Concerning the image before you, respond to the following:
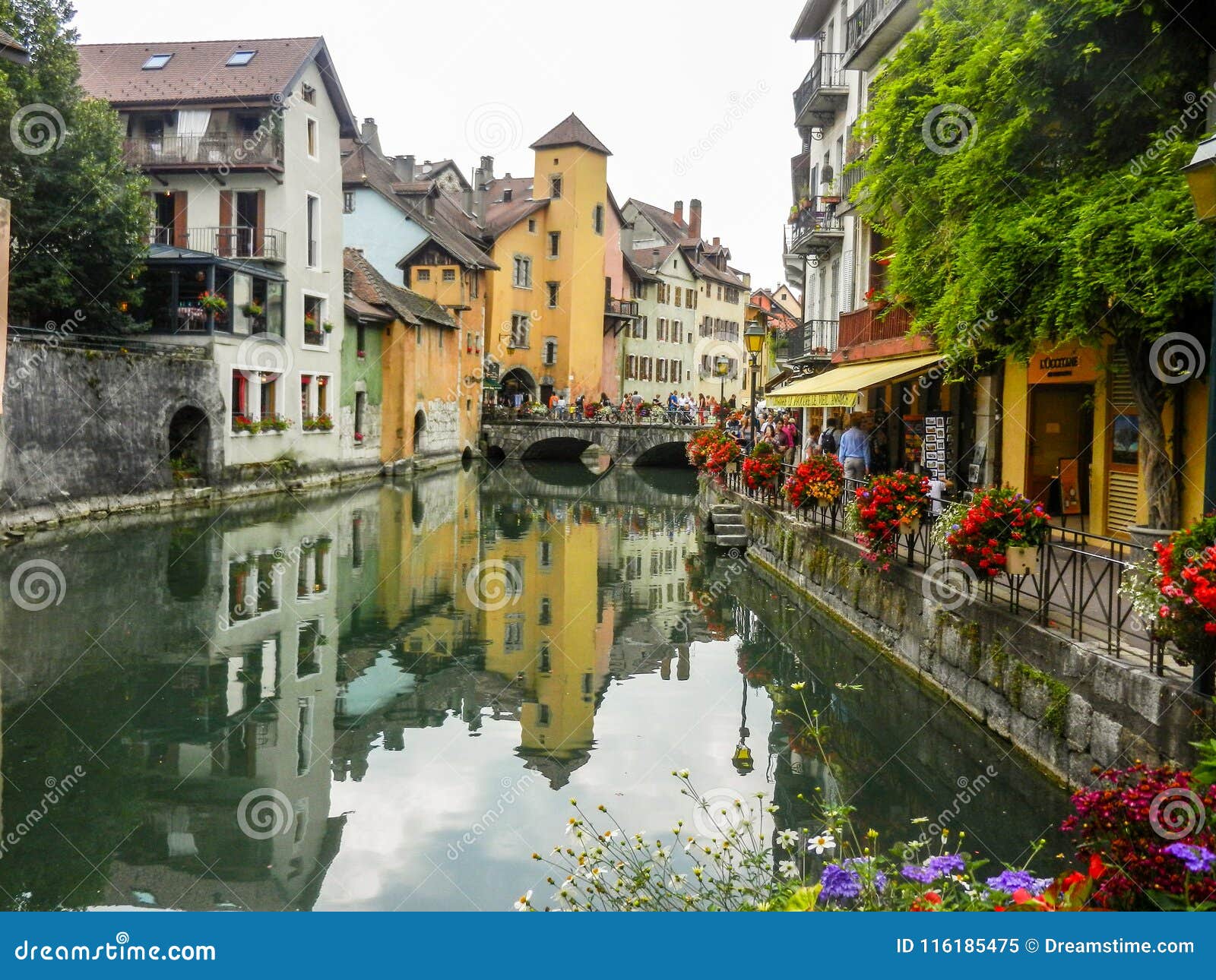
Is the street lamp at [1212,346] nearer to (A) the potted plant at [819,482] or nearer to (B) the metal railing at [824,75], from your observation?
(A) the potted plant at [819,482]

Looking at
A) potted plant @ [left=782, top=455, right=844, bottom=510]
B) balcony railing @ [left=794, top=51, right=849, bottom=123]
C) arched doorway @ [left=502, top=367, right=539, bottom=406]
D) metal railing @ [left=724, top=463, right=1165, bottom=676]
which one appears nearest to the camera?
metal railing @ [left=724, top=463, right=1165, bottom=676]

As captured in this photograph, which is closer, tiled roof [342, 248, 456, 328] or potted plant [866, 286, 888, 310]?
potted plant [866, 286, 888, 310]

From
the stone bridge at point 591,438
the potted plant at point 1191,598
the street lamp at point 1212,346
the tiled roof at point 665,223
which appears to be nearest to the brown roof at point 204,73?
the stone bridge at point 591,438

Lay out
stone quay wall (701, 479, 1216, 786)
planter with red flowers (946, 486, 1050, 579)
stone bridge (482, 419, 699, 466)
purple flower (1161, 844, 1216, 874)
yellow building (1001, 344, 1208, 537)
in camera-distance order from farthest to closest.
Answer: stone bridge (482, 419, 699, 466) < yellow building (1001, 344, 1208, 537) < planter with red flowers (946, 486, 1050, 579) < stone quay wall (701, 479, 1216, 786) < purple flower (1161, 844, 1216, 874)

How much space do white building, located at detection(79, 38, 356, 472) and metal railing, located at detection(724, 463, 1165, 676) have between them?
24078mm

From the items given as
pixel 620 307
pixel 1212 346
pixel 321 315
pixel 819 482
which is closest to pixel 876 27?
pixel 819 482

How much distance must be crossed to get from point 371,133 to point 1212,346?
64870 mm

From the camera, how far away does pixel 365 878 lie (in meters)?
7.81

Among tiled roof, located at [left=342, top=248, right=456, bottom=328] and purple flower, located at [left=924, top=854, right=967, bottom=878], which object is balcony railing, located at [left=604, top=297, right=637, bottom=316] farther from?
purple flower, located at [left=924, top=854, right=967, bottom=878]

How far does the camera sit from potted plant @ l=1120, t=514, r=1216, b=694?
635 cm

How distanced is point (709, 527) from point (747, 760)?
17.2 m

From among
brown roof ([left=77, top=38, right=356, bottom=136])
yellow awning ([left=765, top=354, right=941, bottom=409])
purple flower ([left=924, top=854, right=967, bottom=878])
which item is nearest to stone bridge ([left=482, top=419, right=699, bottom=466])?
brown roof ([left=77, top=38, right=356, bottom=136])

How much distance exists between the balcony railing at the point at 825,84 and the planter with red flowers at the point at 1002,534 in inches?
823

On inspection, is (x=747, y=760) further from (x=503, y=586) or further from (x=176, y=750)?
(x=503, y=586)
